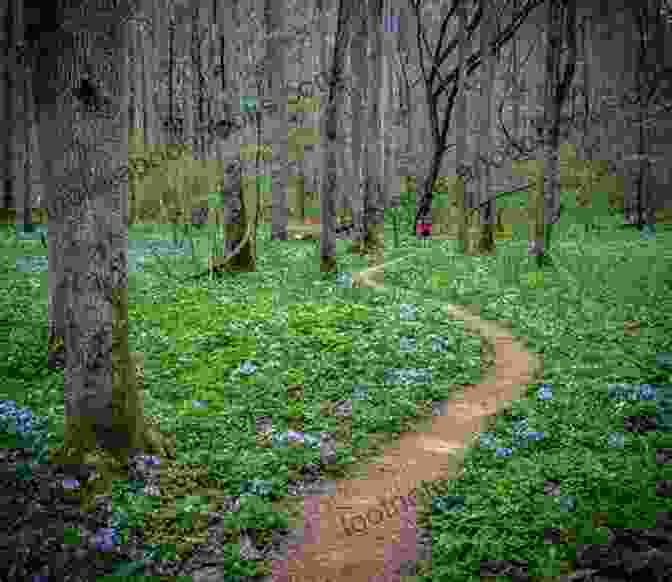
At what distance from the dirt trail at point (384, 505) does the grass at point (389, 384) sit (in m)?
0.28

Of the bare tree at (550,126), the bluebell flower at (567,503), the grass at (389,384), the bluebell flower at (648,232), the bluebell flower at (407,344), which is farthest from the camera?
the bluebell flower at (648,232)

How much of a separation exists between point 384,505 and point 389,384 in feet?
9.42

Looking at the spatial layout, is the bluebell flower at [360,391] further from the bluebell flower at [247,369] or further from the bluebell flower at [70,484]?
the bluebell flower at [70,484]

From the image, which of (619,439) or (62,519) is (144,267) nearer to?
(62,519)

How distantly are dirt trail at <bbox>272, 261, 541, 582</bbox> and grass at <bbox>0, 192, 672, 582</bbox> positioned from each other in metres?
0.28

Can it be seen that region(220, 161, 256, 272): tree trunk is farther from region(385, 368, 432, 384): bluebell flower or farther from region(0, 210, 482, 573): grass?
region(385, 368, 432, 384): bluebell flower

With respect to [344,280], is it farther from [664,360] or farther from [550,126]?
[550,126]

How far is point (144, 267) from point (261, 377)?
1098 cm

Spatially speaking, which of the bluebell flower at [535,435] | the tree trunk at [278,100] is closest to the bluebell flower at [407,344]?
the bluebell flower at [535,435]

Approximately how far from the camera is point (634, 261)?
19969 mm

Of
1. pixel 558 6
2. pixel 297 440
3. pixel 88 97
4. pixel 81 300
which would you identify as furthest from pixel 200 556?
pixel 558 6

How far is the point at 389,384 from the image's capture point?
8766 mm

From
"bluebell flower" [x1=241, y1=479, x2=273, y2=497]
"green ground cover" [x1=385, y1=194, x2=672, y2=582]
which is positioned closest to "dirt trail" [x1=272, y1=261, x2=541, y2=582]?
"green ground cover" [x1=385, y1=194, x2=672, y2=582]

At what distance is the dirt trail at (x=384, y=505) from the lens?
16.6 feet
